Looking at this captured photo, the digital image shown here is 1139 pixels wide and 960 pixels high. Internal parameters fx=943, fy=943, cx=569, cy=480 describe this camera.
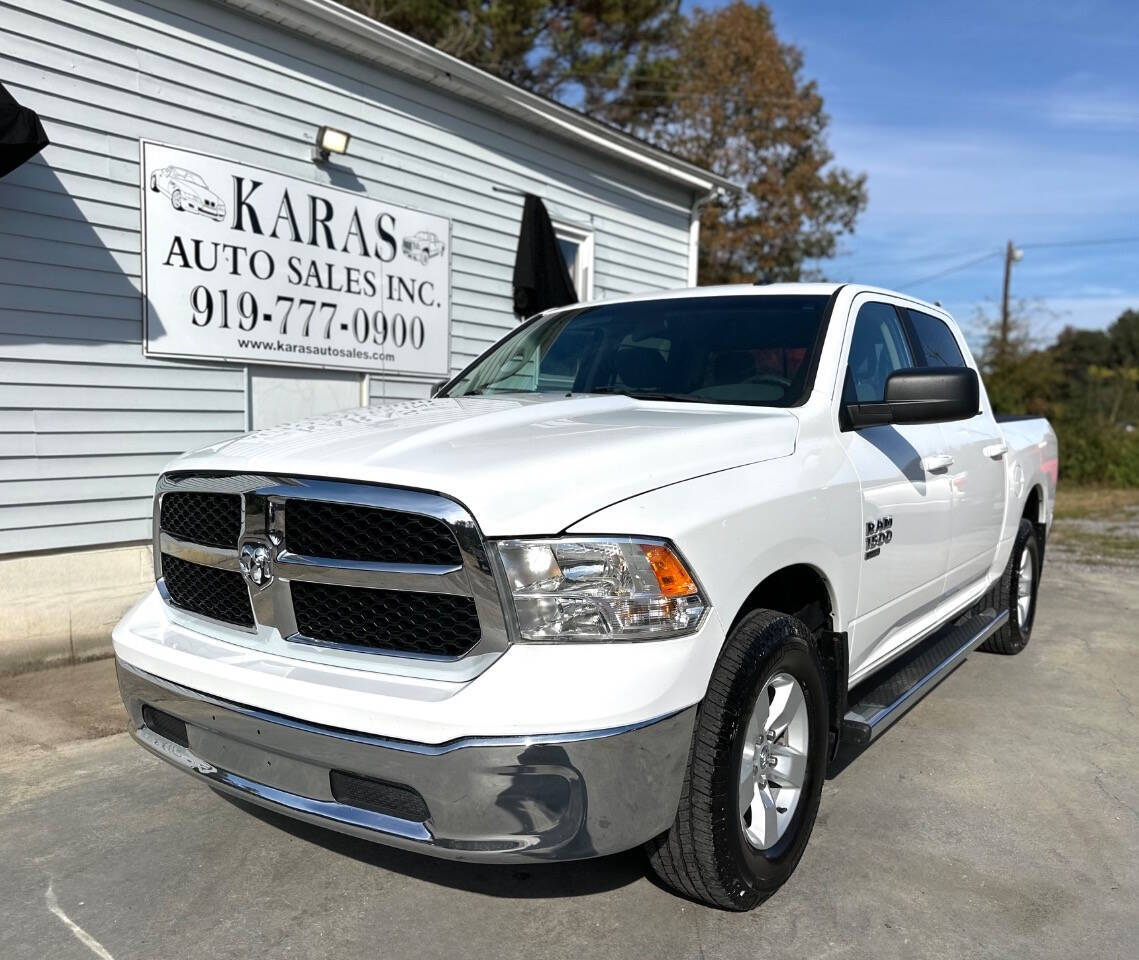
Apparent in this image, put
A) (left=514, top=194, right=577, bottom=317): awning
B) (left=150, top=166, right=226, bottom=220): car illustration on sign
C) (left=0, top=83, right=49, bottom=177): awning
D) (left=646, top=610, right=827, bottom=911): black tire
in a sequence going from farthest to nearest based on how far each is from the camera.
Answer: (left=514, top=194, right=577, bottom=317): awning < (left=150, top=166, right=226, bottom=220): car illustration on sign < (left=0, top=83, right=49, bottom=177): awning < (left=646, top=610, right=827, bottom=911): black tire

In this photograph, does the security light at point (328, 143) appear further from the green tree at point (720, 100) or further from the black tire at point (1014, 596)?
the green tree at point (720, 100)

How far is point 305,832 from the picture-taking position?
308cm

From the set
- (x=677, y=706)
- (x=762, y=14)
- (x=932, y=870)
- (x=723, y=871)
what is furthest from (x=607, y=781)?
(x=762, y=14)

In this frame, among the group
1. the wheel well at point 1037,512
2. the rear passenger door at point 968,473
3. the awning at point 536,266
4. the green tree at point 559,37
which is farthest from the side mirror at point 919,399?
the green tree at point 559,37

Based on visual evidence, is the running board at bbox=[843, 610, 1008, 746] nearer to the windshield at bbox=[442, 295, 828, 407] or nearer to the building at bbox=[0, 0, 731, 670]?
the windshield at bbox=[442, 295, 828, 407]

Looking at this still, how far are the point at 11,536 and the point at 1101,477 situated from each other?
18.6 m

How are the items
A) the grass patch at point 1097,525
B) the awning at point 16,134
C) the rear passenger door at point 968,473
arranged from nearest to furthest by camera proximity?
the rear passenger door at point 968,473, the awning at point 16,134, the grass patch at point 1097,525

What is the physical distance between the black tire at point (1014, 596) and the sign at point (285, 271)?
4.55m

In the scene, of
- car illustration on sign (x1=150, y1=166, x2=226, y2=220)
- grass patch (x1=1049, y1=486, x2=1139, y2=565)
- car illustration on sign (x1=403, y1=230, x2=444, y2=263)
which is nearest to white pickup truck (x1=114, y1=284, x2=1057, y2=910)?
car illustration on sign (x1=150, y1=166, x2=226, y2=220)

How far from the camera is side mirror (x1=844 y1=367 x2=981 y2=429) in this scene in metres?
3.05

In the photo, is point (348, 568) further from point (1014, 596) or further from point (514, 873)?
point (1014, 596)

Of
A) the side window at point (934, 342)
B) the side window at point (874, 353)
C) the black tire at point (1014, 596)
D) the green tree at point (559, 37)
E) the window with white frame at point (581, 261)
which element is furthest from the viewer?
the green tree at point (559, 37)

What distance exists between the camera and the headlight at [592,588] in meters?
2.08

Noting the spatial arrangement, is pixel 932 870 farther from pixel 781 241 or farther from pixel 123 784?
pixel 781 241
